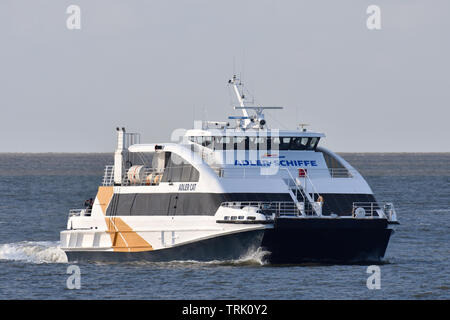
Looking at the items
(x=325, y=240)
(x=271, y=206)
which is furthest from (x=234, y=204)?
(x=325, y=240)

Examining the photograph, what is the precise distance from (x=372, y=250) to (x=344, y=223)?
1.82 metres

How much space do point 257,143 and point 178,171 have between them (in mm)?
2846

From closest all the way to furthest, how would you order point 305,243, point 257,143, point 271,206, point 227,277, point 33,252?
point 227,277, point 305,243, point 271,206, point 257,143, point 33,252

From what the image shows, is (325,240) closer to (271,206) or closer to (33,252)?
(271,206)

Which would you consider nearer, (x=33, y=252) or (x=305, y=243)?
(x=305, y=243)

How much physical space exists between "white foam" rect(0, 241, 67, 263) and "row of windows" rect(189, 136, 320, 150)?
23.5ft

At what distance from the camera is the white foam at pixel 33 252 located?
39.8 meters

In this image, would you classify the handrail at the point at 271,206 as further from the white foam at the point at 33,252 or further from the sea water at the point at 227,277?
the white foam at the point at 33,252

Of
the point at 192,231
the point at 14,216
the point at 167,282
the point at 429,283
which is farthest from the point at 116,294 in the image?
the point at 14,216

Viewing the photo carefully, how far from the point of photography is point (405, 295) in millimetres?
30250

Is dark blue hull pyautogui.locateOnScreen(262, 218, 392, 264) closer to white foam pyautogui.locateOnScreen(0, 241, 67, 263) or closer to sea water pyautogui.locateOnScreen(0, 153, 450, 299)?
sea water pyautogui.locateOnScreen(0, 153, 450, 299)

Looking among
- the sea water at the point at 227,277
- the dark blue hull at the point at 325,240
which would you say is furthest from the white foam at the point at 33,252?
the dark blue hull at the point at 325,240

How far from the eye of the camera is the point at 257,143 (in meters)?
36.2
